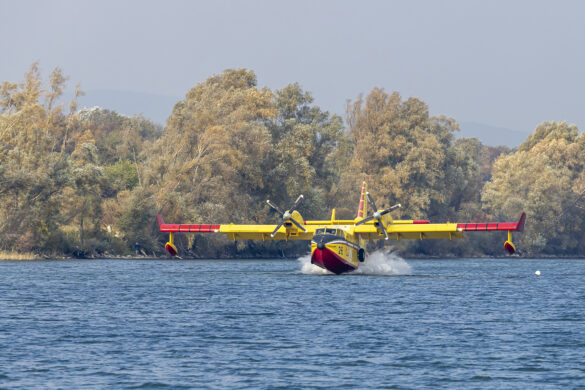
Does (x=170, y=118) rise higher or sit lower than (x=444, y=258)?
higher

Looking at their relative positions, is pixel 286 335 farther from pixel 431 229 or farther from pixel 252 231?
pixel 252 231

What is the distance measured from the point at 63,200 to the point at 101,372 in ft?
200

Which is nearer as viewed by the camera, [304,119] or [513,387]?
[513,387]

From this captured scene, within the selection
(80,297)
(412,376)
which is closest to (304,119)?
(80,297)

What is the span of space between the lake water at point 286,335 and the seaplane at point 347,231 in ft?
11.1

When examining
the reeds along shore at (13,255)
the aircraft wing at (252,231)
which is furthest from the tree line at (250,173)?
the aircraft wing at (252,231)

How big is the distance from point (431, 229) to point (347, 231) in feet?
18.5

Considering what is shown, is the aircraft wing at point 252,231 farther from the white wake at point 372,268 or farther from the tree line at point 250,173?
the tree line at point 250,173

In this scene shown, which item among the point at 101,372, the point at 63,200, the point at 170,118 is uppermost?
the point at 170,118

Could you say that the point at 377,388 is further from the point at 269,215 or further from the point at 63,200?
the point at 269,215

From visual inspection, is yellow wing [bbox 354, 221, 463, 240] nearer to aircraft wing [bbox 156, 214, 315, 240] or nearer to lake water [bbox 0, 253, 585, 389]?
aircraft wing [bbox 156, 214, 315, 240]

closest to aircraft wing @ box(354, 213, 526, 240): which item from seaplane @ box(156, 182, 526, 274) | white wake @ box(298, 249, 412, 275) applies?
seaplane @ box(156, 182, 526, 274)

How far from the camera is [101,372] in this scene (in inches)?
912

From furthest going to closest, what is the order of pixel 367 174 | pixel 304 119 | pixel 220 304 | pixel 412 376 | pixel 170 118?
pixel 367 174, pixel 304 119, pixel 170 118, pixel 220 304, pixel 412 376
